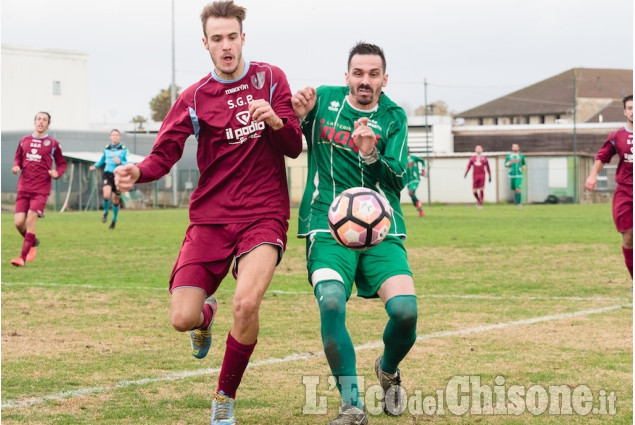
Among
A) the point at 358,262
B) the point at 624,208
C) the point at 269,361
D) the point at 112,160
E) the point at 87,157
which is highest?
the point at 87,157

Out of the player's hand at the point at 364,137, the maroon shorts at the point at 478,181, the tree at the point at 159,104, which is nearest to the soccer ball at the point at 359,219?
the player's hand at the point at 364,137

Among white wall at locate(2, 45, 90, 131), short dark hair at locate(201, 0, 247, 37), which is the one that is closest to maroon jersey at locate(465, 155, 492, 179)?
short dark hair at locate(201, 0, 247, 37)

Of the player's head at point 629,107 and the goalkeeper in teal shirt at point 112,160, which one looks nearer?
the player's head at point 629,107

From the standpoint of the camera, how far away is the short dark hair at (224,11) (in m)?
5.91

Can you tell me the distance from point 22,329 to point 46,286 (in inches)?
132

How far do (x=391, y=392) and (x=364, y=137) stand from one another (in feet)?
5.04

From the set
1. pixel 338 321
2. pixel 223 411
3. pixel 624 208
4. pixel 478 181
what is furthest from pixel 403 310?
pixel 478 181

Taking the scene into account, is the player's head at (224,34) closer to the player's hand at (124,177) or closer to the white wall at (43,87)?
the player's hand at (124,177)

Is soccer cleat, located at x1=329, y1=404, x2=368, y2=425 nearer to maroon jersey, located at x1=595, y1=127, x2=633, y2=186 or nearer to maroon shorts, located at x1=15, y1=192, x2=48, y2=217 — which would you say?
maroon jersey, located at x1=595, y1=127, x2=633, y2=186

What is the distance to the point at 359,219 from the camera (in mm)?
5586

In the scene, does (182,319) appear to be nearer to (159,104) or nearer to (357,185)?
(357,185)

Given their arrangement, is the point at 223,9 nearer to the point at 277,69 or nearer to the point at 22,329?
the point at 277,69

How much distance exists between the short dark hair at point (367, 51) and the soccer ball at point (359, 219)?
824 mm

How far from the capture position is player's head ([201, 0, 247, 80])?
5.87 meters
